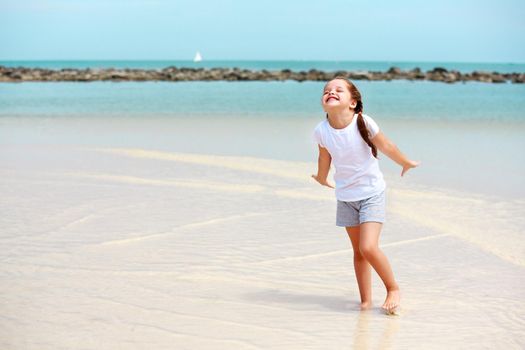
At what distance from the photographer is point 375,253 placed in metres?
3.90

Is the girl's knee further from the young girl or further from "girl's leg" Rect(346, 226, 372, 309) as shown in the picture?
"girl's leg" Rect(346, 226, 372, 309)

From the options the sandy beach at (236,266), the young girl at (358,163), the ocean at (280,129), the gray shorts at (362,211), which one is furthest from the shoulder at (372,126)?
the ocean at (280,129)

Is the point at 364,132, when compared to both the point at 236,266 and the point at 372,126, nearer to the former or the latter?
the point at 372,126

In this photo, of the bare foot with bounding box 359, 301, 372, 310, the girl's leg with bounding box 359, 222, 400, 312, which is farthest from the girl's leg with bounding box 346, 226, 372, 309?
the girl's leg with bounding box 359, 222, 400, 312

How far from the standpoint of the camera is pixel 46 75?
45.7 m

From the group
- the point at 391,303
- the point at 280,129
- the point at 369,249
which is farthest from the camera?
the point at 280,129

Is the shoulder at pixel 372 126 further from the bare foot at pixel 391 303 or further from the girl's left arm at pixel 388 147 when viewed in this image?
the bare foot at pixel 391 303

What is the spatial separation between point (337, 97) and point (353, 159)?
1.13ft

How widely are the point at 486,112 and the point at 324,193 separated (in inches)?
571

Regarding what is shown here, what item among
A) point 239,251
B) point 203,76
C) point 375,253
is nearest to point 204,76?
point 203,76

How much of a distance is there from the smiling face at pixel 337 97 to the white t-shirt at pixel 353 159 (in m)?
0.09

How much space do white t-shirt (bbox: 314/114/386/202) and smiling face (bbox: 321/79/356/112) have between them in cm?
9

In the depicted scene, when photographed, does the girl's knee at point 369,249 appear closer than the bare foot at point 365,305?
Yes

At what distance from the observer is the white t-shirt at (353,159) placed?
3.94 m
